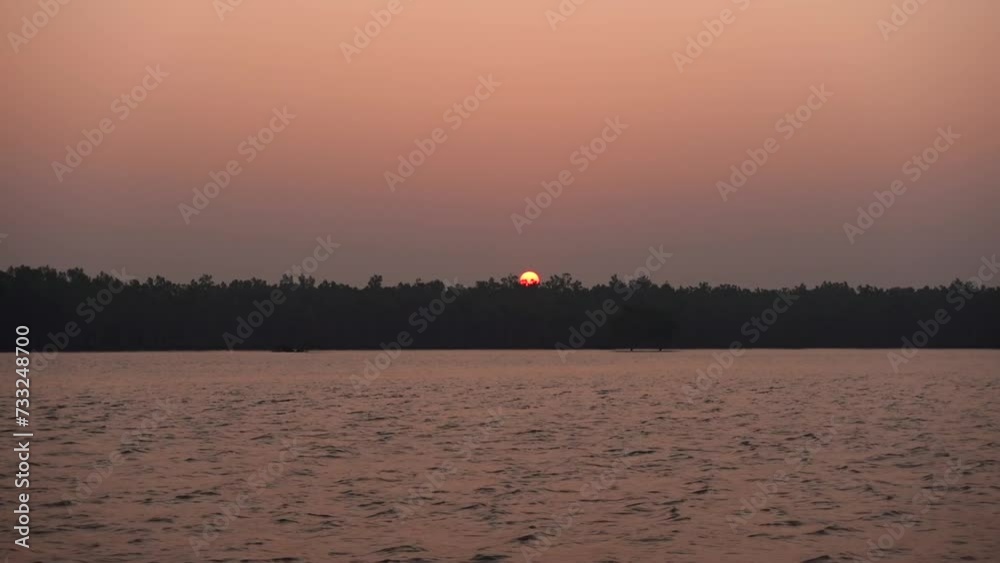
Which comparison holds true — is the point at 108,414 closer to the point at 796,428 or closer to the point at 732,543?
the point at 796,428

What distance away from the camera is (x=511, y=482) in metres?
31.4

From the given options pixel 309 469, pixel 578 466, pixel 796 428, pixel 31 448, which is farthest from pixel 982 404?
pixel 31 448

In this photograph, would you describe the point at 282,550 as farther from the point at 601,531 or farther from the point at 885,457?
the point at 885,457

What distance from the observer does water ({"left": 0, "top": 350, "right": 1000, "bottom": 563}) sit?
22734mm

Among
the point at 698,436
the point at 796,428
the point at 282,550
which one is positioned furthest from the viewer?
the point at 796,428

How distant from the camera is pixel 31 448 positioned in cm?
4041

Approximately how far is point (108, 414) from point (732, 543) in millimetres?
44935

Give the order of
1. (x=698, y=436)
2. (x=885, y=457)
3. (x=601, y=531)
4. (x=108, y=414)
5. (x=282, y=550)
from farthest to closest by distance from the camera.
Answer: (x=108, y=414) < (x=698, y=436) < (x=885, y=457) < (x=601, y=531) < (x=282, y=550)

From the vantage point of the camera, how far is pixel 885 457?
125ft

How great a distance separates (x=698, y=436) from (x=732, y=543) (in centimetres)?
2325

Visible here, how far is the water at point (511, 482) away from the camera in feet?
74.6

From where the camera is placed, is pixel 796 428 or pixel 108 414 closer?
pixel 796 428

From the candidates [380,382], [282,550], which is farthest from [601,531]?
[380,382]

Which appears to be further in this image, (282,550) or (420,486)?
(420,486)
